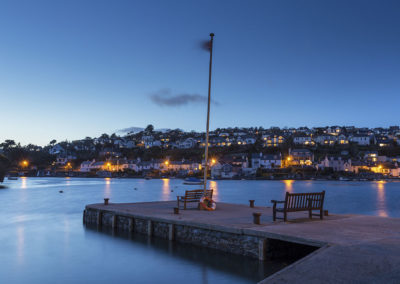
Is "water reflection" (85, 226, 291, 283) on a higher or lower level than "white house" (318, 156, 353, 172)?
lower

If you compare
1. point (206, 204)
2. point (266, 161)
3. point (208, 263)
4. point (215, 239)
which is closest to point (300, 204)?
point (215, 239)

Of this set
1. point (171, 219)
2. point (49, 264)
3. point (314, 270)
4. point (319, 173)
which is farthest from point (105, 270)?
point (319, 173)

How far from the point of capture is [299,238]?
9.75 metres

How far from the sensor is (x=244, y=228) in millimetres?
11438

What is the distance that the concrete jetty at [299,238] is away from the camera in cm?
699

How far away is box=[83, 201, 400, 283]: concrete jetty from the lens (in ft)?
22.9

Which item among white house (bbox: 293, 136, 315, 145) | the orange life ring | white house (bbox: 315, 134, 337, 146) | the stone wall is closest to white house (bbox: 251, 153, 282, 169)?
white house (bbox: 293, 136, 315, 145)

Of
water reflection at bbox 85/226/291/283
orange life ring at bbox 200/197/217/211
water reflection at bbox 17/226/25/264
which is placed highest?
orange life ring at bbox 200/197/217/211

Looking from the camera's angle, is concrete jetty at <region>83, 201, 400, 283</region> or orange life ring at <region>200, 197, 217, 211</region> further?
orange life ring at <region>200, 197, 217, 211</region>

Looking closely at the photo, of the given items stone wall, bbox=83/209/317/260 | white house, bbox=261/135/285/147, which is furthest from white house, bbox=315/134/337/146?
stone wall, bbox=83/209/317/260

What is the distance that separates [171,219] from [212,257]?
2821 millimetres

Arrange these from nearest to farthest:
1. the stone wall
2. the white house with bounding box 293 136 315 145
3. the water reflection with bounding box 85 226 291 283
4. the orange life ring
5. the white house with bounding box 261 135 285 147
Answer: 1. the water reflection with bounding box 85 226 291 283
2. the stone wall
3. the orange life ring
4. the white house with bounding box 261 135 285 147
5. the white house with bounding box 293 136 315 145

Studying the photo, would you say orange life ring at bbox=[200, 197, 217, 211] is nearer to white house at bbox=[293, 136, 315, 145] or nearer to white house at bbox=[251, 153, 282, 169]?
white house at bbox=[251, 153, 282, 169]

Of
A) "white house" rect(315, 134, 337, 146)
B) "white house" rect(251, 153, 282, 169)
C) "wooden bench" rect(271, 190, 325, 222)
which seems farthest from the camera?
"white house" rect(315, 134, 337, 146)
